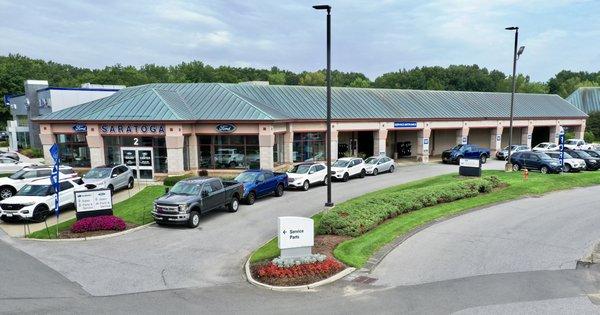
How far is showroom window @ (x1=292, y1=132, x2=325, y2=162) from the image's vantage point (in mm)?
37000

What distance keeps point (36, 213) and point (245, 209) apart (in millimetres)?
9767

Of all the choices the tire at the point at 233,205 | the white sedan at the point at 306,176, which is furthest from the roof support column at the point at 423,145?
the tire at the point at 233,205

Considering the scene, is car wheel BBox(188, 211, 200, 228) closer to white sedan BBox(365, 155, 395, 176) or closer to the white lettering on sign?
white sedan BBox(365, 155, 395, 176)

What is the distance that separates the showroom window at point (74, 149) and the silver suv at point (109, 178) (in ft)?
23.0

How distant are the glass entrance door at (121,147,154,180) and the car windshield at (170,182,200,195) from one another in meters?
12.6

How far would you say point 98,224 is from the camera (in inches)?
718

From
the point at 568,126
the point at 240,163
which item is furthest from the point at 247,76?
the point at 240,163

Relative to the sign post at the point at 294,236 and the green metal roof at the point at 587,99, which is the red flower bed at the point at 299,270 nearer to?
the sign post at the point at 294,236

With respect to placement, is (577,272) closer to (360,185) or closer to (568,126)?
(360,185)

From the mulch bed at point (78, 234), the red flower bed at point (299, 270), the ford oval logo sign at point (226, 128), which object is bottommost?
the mulch bed at point (78, 234)

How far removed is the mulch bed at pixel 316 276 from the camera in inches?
472

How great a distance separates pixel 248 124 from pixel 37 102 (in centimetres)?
3606

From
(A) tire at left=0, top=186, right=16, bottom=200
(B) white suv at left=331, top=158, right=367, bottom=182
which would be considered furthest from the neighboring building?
(B) white suv at left=331, top=158, right=367, bottom=182

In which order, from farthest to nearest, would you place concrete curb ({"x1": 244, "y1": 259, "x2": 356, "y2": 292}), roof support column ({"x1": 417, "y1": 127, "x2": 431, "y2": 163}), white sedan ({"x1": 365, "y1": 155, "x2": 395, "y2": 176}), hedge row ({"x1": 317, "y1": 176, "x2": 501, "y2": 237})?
Result: roof support column ({"x1": 417, "y1": 127, "x2": 431, "y2": 163}), white sedan ({"x1": 365, "y1": 155, "x2": 395, "y2": 176}), hedge row ({"x1": 317, "y1": 176, "x2": 501, "y2": 237}), concrete curb ({"x1": 244, "y1": 259, "x2": 356, "y2": 292})
